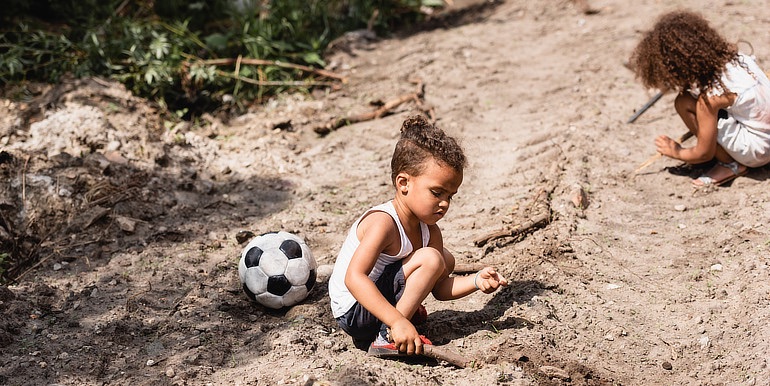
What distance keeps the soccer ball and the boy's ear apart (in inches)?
26.3

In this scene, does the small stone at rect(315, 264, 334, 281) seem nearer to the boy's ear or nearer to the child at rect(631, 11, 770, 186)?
the boy's ear

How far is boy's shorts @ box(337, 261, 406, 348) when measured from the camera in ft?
10.4

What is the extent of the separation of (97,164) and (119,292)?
130 cm

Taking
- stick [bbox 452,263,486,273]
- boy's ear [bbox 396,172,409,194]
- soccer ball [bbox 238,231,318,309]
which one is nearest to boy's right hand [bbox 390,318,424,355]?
boy's ear [bbox 396,172,409,194]

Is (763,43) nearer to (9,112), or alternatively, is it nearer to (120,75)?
(120,75)

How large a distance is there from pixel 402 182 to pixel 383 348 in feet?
2.25

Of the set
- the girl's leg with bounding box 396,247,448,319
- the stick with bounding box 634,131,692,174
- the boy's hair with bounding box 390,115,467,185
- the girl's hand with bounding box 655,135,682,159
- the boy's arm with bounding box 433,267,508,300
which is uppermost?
the boy's hair with bounding box 390,115,467,185

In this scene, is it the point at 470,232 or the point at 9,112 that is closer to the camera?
the point at 470,232

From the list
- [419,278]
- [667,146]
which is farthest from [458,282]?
[667,146]

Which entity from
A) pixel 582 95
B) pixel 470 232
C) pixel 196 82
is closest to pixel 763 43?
pixel 582 95

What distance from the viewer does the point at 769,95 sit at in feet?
14.3

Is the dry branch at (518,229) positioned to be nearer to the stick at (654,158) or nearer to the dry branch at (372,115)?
the stick at (654,158)

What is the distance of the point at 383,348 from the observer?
3.13 m

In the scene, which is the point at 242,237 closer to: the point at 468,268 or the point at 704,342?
the point at 468,268
